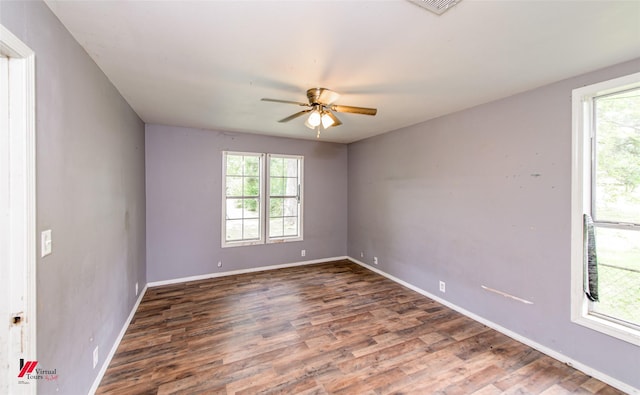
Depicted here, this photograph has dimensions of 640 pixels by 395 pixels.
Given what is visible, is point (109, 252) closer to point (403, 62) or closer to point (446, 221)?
point (403, 62)

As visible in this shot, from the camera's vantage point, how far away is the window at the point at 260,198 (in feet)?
15.1

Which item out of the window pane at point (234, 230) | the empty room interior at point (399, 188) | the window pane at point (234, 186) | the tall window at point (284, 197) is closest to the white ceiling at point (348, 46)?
the empty room interior at point (399, 188)

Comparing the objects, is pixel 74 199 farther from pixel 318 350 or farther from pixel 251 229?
pixel 251 229

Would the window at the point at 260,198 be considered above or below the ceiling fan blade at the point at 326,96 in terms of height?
below

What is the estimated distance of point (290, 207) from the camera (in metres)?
5.16

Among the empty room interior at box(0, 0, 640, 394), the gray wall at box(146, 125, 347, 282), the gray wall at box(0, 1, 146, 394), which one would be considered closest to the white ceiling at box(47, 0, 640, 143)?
the empty room interior at box(0, 0, 640, 394)

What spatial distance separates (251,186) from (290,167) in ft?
2.85

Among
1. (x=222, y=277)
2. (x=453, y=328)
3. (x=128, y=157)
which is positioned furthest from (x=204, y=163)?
(x=453, y=328)

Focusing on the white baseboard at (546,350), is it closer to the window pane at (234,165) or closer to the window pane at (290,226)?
the window pane at (290,226)

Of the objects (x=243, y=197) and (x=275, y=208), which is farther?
(x=275, y=208)

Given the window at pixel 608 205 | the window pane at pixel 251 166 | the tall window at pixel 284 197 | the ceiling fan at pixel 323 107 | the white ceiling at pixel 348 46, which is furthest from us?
the tall window at pixel 284 197

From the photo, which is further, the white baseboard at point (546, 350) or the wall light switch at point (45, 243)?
the white baseboard at point (546, 350)

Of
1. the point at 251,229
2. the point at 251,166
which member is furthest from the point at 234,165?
the point at 251,229

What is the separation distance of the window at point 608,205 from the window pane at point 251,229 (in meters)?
4.26
